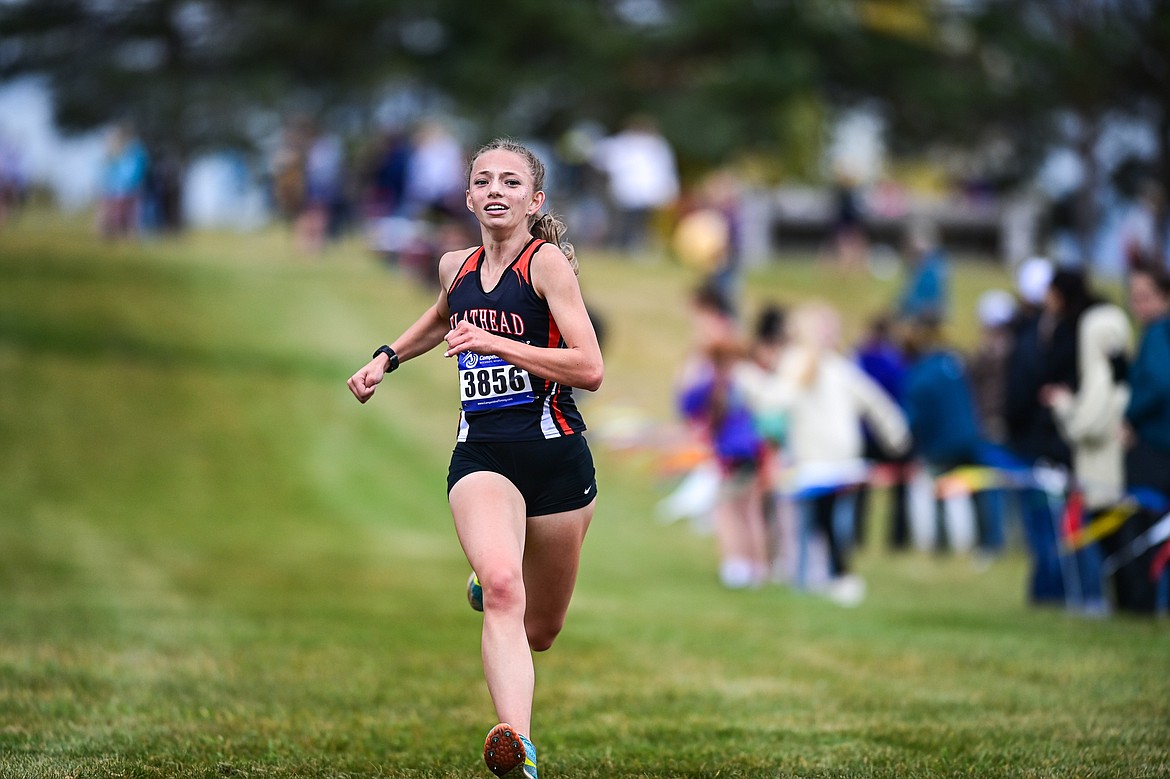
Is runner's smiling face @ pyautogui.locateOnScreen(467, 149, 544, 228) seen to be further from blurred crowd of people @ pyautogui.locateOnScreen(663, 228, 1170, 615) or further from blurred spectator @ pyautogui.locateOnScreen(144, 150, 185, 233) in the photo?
blurred spectator @ pyautogui.locateOnScreen(144, 150, 185, 233)

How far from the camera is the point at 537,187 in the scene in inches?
241

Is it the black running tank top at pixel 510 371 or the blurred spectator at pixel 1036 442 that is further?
the blurred spectator at pixel 1036 442

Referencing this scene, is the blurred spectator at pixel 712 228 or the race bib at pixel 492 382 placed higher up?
the blurred spectator at pixel 712 228

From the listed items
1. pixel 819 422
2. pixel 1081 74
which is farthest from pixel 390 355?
pixel 1081 74

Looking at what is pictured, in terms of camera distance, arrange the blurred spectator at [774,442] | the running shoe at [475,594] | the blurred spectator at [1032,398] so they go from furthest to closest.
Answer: the blurred spectator at [774,442] < the blurred spectator at [1032,398] < the running shoe at [475,594]

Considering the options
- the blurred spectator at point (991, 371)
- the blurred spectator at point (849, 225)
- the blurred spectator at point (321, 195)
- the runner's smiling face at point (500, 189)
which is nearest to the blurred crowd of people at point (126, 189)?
the blurred spectator at point (321, 195)

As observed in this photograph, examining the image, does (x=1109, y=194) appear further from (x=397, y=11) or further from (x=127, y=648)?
(x=127, y=648)

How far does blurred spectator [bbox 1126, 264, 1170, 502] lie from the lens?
10.2 m

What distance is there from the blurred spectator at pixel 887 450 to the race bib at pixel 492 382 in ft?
33.0

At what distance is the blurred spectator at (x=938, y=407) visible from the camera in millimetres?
15227

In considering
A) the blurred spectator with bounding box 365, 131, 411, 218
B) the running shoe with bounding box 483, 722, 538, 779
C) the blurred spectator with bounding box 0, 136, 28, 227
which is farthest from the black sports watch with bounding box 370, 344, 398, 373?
the blurred spectator with bounding box 0, 136, 28, 227

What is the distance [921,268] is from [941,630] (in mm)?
12641

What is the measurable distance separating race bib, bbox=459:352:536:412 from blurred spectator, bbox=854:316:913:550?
1005 cm

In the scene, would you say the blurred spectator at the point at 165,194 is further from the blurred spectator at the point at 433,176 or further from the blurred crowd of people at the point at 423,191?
the blurred spectator at the point at 433,176
